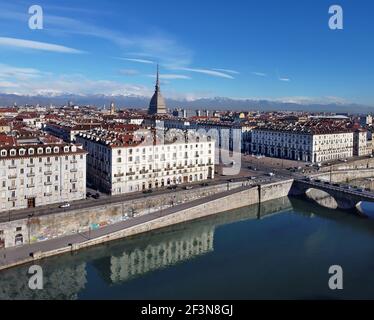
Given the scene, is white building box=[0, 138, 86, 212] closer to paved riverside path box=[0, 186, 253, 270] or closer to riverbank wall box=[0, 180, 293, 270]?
riverbank wall box=[0, 180, 293, 270]

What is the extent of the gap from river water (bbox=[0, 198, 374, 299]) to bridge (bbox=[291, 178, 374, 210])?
2532 mm

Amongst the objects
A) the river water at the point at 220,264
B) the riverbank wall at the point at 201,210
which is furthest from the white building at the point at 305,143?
the river water at the point at 220,264

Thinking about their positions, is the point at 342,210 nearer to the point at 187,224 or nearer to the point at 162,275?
the point at 187,224

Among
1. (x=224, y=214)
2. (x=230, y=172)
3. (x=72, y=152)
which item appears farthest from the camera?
(x=230, y=172)

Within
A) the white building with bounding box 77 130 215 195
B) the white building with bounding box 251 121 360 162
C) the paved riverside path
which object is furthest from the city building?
the paved riverside path

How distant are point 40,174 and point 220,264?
19244 millimetres

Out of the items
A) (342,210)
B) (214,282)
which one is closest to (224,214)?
(342,210)

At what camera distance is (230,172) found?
208 feet

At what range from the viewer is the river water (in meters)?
30.3

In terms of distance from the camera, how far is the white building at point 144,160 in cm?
4828

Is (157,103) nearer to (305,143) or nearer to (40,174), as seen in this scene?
(305,143)

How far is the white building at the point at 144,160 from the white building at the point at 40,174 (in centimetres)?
467

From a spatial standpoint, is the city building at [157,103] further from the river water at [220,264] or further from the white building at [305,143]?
the river water at [220,264]
